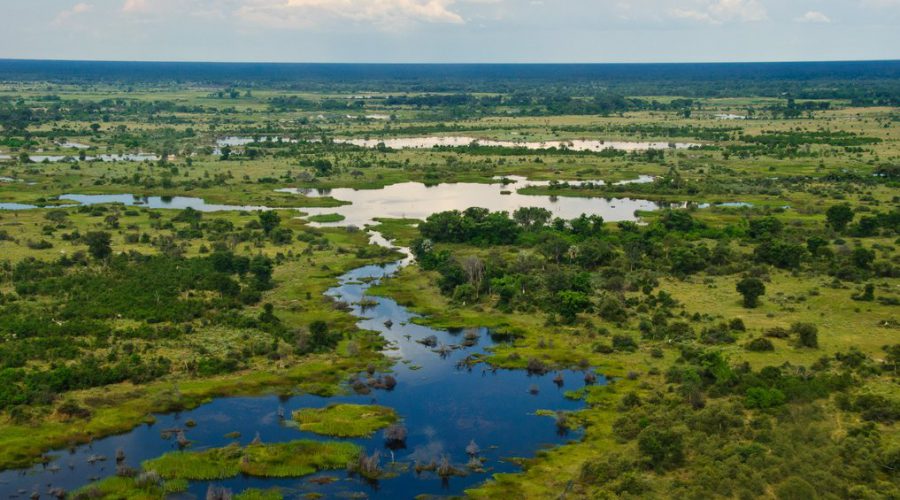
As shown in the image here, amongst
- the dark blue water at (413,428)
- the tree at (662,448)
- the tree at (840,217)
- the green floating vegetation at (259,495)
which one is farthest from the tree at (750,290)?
the green floating vegetation at (259,495)

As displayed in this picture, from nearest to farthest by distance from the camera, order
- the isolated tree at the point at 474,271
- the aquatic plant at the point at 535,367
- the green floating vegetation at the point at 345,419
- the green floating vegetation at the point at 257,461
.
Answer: the green floating vegetation at the point at 257,461
the green floating vegetation at the point at 345,419
the aquatic plant at the point at 535,367
the isolated tree at the point at 474,271

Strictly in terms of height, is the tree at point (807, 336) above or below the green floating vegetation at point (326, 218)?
below

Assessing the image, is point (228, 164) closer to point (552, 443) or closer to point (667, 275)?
point (667, 275)

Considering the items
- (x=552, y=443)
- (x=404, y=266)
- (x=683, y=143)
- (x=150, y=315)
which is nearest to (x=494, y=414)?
(x=552, y=443)

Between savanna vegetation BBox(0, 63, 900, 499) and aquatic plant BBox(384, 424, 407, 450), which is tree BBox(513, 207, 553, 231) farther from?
aquatic plant BBox(384, 424, 407, 450)

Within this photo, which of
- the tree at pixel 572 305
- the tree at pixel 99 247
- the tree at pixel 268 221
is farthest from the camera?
the tree at pixel 268 221

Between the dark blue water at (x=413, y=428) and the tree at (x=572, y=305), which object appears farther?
the tree at (x=572, y=305)

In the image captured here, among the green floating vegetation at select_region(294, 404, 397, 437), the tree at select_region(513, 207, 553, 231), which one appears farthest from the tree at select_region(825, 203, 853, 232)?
the green floating vegetation at select_region(294, 404, 397, 437)

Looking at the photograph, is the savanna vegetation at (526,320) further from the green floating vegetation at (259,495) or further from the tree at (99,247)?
the green floating vegetation at (259,495)
